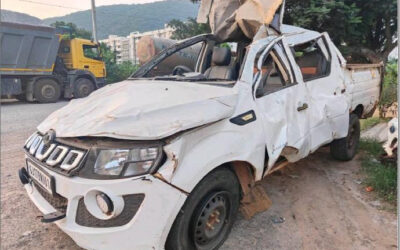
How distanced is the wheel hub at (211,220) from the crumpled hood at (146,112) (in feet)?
2.06

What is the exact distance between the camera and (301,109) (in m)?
2.99

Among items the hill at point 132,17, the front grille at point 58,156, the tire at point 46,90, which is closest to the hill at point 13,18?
the tire at point 46,90

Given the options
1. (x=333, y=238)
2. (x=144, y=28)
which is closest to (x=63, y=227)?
(x=333, y=238)

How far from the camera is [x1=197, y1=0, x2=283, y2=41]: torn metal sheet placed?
303cm

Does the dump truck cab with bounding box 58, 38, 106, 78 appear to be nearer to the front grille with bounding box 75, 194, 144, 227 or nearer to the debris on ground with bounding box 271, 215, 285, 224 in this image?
the debris on ground with bounding box 271, 215, 285, 224

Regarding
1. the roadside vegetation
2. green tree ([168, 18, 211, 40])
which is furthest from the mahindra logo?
green tree ([168, 18, 211, 40])

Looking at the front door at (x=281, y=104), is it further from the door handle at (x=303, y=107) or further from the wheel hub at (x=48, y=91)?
Result: the wheel hub at (x=48, y=91)

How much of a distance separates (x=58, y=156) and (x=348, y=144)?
12.8 ft

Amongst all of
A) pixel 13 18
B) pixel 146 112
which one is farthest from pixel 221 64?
pixel 13 18

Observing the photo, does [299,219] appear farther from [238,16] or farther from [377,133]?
[377,133]

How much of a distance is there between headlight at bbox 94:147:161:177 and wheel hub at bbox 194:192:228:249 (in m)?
0.57

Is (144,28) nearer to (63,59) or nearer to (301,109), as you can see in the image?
(63,59)

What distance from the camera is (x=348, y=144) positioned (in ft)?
14.0

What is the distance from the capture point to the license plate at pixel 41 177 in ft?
6.30
